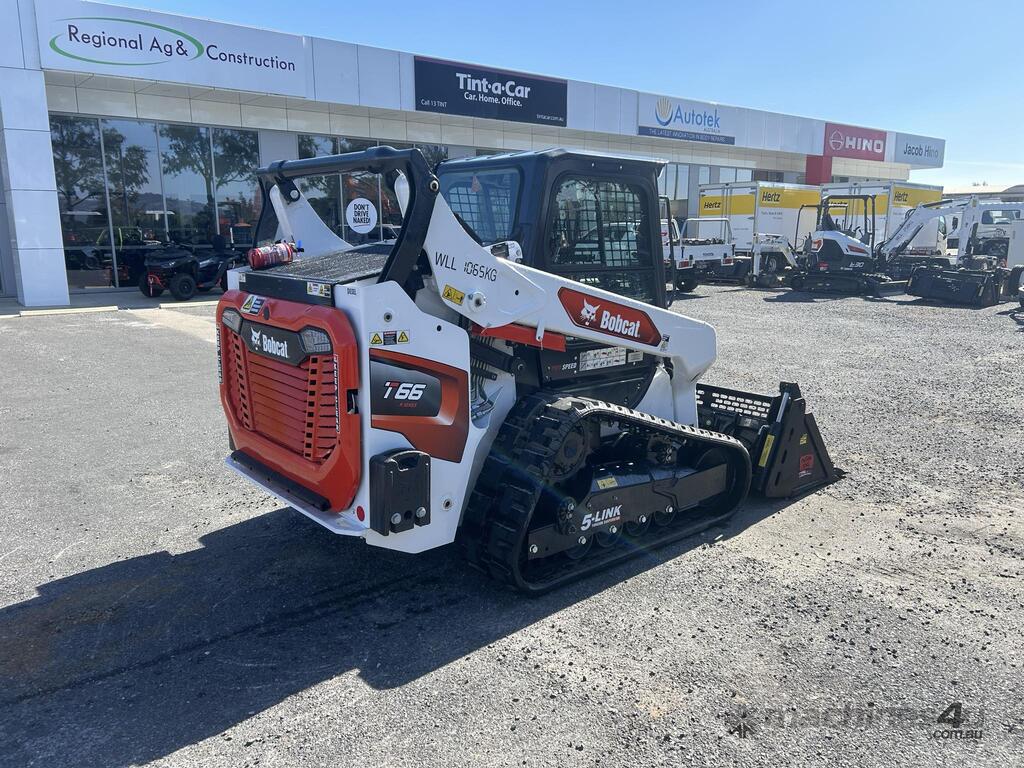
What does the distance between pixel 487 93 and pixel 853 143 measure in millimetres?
20681

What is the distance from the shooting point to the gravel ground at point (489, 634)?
305 cm

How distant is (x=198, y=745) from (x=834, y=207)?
87.5 ft

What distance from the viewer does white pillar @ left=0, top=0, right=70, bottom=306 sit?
15305 mm

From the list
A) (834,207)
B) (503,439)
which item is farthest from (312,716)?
(834,207)

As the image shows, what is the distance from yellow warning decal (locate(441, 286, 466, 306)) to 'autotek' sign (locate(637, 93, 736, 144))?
23905 mm

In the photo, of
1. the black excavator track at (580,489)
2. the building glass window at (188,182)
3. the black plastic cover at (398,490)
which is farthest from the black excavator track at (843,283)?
the black plastic cover at (398,490)

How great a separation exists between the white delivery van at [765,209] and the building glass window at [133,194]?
17.6m

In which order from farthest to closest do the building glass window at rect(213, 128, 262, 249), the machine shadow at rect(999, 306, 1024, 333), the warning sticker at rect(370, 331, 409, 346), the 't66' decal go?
the building glass window at rect(213, 128, 262, 249)
the machine shadow at rect(999, 306, 1024, 333)
the 't66' decal
the warning sticker at rect(370, 331, 409, 346)

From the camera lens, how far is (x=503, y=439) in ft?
14.1

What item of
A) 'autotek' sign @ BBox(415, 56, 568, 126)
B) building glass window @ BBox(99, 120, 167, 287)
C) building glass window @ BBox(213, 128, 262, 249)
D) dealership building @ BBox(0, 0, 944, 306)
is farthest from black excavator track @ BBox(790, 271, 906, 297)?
building glass window @ BBox(99, 120, 167, 287)

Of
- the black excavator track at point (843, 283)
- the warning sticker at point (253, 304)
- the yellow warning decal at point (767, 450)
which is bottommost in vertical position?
the yellow warning decal at point (767, 450)

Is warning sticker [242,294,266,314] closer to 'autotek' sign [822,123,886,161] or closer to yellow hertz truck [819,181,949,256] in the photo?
yellow hertz truck [819,181,949,256]

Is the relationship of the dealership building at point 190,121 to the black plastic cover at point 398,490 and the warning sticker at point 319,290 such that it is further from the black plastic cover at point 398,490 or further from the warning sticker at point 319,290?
the black plastic cover at point 398,490

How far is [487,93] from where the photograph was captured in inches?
880
